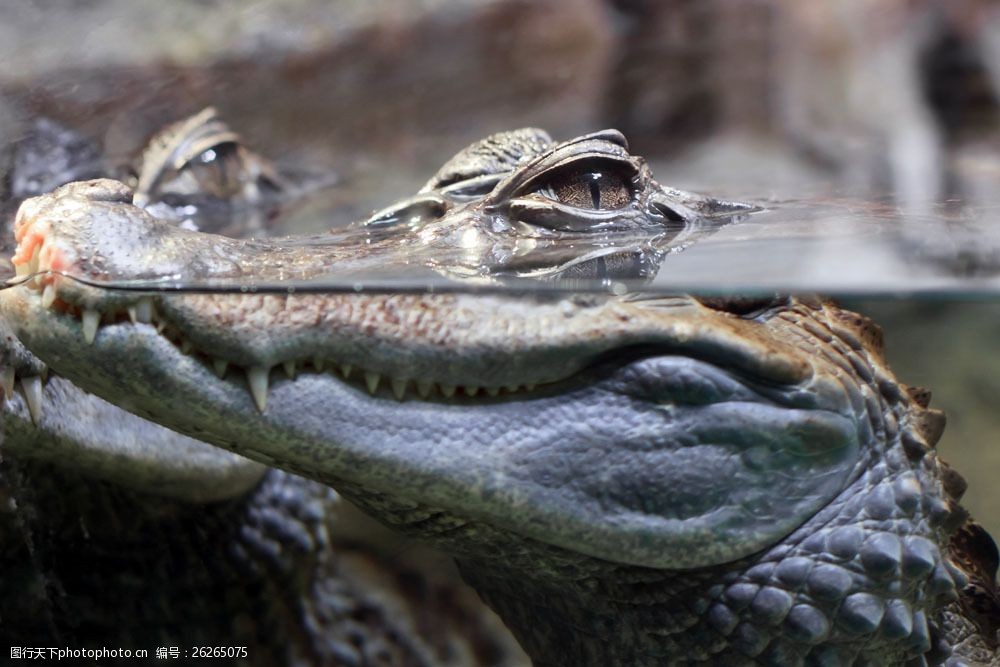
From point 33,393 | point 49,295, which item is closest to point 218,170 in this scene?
point 33,393

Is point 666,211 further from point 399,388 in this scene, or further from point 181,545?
point 181,545

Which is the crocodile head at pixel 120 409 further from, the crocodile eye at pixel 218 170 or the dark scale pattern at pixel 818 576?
the dark scale pattern at pixel 818 576

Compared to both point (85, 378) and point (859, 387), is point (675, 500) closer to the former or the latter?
point (859, 387)

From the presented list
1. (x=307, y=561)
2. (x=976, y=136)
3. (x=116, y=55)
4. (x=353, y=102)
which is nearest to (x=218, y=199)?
(x=116, y=55)

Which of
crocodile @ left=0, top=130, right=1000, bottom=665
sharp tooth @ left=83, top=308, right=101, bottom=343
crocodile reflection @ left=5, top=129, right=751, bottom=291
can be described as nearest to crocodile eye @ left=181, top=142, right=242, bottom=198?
crocodile reflection @ left=5, top=129, right=751, bottom=291

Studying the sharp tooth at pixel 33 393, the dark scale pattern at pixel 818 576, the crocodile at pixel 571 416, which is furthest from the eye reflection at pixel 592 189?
the sharp tooth at pixel 33 393
